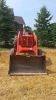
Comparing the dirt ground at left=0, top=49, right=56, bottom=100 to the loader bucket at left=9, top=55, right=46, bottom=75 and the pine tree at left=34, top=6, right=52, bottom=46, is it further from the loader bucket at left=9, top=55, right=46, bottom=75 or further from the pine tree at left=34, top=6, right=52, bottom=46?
the pine tree at left=34, top=6, right=52, bottom=46

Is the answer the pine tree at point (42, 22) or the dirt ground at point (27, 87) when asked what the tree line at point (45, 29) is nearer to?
the pine tree at point (42, 22)

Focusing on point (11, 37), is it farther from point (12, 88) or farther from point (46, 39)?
point (12, 88)

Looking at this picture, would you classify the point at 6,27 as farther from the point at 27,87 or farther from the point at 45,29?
the point at 27,87

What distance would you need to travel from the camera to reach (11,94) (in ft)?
16.1

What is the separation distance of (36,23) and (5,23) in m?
3.78

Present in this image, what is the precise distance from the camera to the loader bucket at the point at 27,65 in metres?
7.15

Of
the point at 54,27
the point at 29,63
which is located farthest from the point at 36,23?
the point at 29,63

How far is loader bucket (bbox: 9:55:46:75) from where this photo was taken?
23.5 feet

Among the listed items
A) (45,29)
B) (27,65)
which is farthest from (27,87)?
(45,29)

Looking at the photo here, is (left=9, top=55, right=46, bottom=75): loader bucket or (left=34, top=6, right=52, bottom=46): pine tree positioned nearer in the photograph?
(left=9, top=55, right=46, bottom=75): loader bucket

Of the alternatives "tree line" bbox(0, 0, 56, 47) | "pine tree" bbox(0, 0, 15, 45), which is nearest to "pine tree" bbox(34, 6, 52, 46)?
"tree line" bbox(0, 0, 56, 47)

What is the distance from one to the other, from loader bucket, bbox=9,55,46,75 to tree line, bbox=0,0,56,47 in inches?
357

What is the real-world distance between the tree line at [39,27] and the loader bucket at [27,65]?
9077 mm

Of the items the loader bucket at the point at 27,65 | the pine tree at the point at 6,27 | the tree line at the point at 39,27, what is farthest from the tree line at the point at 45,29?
the loader bucket at the point at 27,65
